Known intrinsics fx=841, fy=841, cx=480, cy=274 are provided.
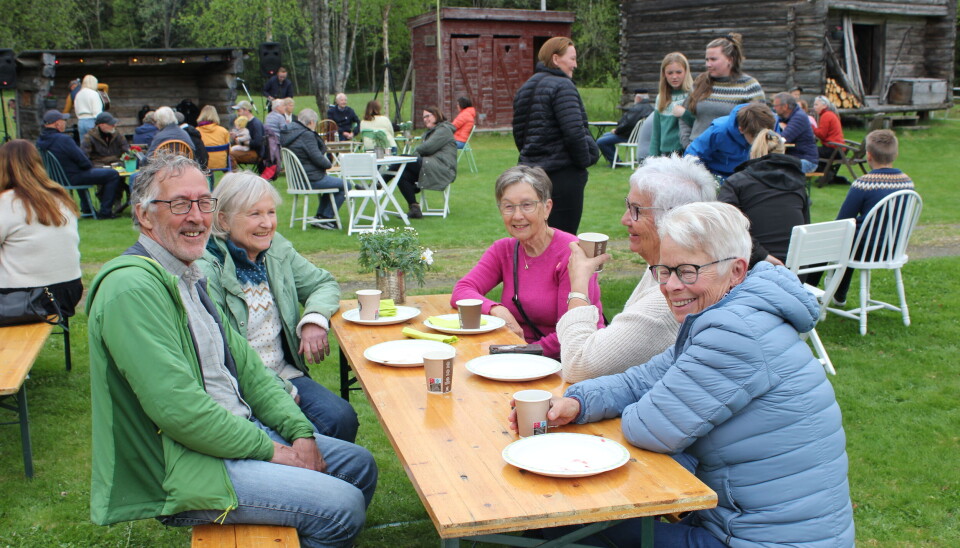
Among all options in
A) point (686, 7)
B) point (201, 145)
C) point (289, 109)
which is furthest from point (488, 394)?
point (686, 7)

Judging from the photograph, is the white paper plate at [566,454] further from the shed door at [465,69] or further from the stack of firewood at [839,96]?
the shed door at [465,69]

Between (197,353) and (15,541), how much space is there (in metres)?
1.60

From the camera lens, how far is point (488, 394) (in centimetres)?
257

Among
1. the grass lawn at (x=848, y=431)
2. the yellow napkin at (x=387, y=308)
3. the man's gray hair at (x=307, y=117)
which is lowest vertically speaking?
the grass lawn at (x=848, y=431)

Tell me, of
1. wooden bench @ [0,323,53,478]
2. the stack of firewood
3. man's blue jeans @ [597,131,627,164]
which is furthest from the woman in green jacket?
the stack of firewood

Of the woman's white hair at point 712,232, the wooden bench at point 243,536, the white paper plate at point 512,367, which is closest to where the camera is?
the woman's white hair at point 712,232

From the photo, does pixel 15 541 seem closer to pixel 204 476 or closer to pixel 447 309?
pixel 204 476

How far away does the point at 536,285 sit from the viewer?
3635 millimetres

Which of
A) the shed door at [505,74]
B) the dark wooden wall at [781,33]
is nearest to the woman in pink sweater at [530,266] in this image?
the dark wooden wall at [781,33]

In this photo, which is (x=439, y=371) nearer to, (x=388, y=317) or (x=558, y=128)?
(x=388, y=317)

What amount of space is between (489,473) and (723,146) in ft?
14.0

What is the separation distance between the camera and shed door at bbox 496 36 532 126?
23.2 meters

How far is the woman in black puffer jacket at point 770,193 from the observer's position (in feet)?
16.3

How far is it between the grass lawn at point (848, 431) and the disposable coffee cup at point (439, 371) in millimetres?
1104
